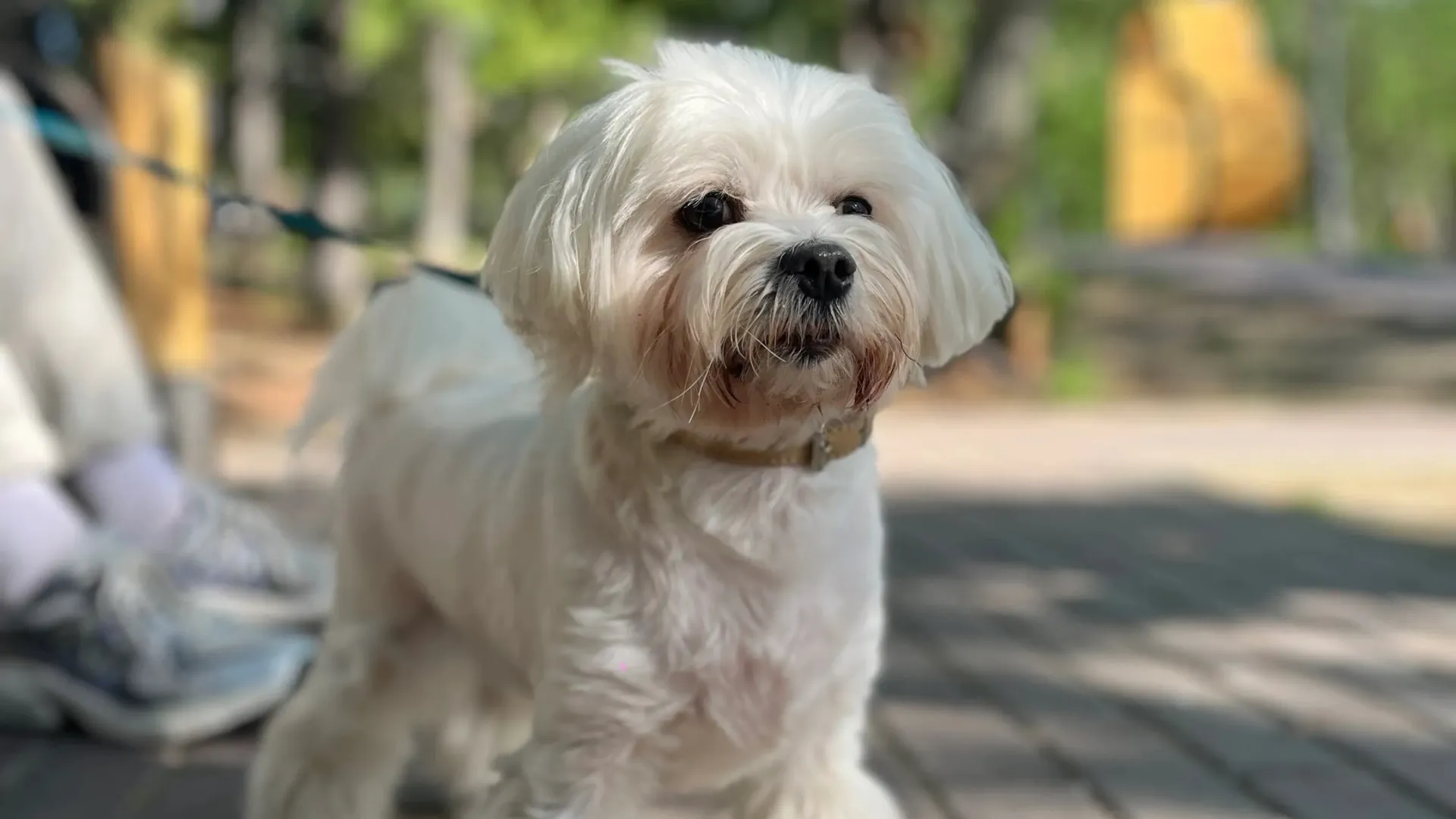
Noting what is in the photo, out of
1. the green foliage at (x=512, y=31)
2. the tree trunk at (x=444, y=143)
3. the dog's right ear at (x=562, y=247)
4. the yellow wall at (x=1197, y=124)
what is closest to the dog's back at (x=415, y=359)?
the dog's right ear at (x=562, y=247)

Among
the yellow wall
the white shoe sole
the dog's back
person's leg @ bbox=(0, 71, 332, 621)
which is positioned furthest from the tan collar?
the yellow wall

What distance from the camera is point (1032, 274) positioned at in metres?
12.5

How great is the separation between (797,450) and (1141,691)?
203cm

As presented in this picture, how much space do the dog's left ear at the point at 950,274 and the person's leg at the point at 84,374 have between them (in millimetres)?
2500

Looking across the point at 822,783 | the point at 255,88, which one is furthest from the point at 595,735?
the point at 255,88

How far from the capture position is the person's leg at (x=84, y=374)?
3.72 m

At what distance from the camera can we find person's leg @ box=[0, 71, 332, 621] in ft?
12.2

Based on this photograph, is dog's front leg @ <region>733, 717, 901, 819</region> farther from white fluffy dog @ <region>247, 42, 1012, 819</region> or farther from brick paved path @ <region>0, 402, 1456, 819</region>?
brick paved path @ <region>0, 402, 1456, 819</region>

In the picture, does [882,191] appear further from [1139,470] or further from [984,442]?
[984,442]

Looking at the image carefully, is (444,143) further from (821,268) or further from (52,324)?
(821,268)

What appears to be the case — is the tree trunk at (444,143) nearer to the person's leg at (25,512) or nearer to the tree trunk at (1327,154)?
the tree trunk at (1327,154)

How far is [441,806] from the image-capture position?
309 centimetres

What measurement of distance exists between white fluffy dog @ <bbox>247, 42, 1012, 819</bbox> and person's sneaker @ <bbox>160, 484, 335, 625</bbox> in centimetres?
181

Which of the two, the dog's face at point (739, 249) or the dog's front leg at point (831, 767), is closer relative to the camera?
the dog's face at point (739, 249)
